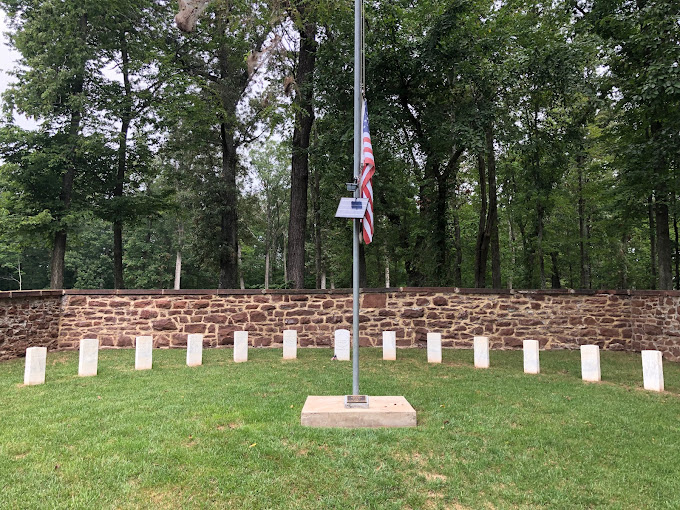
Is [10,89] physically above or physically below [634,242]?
above

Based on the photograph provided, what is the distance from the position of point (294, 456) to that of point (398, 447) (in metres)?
0.92

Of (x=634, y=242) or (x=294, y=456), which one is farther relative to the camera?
(x=634, y=242)

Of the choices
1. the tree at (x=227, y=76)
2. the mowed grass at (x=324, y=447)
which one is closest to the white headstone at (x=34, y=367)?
the mowed grass at (x=324, y=447)

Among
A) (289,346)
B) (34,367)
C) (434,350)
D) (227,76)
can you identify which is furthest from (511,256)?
(34,367)

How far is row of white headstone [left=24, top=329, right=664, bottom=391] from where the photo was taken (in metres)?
6.46

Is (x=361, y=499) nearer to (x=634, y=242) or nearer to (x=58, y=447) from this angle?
(x=58, y=447)

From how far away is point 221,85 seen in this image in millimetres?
16328

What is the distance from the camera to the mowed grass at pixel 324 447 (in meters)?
3.08

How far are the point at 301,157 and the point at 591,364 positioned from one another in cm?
931

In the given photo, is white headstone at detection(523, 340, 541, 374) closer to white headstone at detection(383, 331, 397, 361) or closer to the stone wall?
white headstone at detection(383, 331, 397, 361)

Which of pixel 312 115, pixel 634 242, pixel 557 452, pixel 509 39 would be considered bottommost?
pixel 557 452

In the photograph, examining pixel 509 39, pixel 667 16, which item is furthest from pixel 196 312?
pixel 667 16

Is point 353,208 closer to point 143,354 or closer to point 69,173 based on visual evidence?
point 143,354

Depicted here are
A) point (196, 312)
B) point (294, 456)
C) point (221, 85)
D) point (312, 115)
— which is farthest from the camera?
point (221, 85)
